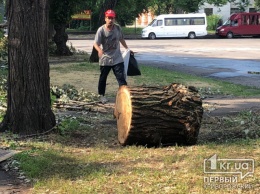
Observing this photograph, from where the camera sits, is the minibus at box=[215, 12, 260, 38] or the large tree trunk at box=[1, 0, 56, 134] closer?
the large tree trunk at box=[1, 0, 56, 134]

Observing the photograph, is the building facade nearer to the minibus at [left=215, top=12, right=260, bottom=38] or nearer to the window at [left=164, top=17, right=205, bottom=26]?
the minibus at [left=215, top=12, right=260, bottom=38]

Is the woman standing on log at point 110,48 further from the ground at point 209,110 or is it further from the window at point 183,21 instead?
the window at point 183,21

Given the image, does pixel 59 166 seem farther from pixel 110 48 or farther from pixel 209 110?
pixel 110 48

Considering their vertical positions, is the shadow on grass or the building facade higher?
the building facade

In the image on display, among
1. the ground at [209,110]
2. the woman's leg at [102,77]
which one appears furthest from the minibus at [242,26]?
the woman's leg at [102,77]

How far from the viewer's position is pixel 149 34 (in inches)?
1863

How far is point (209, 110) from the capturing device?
9.12m

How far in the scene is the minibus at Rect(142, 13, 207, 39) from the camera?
47656 mm

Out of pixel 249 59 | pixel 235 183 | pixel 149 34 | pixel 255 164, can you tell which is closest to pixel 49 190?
pixel 235 183

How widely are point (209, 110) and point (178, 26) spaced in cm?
3960

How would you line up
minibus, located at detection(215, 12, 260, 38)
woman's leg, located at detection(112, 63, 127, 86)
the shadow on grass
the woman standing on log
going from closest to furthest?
the shadow on grass → the woman standing on log → woman's leg, located at detection(112, 63, 127, 86) → minibus, located at detection(215, 12, 260, 38)

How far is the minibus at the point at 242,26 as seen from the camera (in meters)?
48.3

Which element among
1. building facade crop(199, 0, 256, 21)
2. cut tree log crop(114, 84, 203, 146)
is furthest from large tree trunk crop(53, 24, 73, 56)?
building facade crop(199, 0, 256, 21)

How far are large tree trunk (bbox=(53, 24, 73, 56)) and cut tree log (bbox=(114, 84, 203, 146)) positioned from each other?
1785cm
